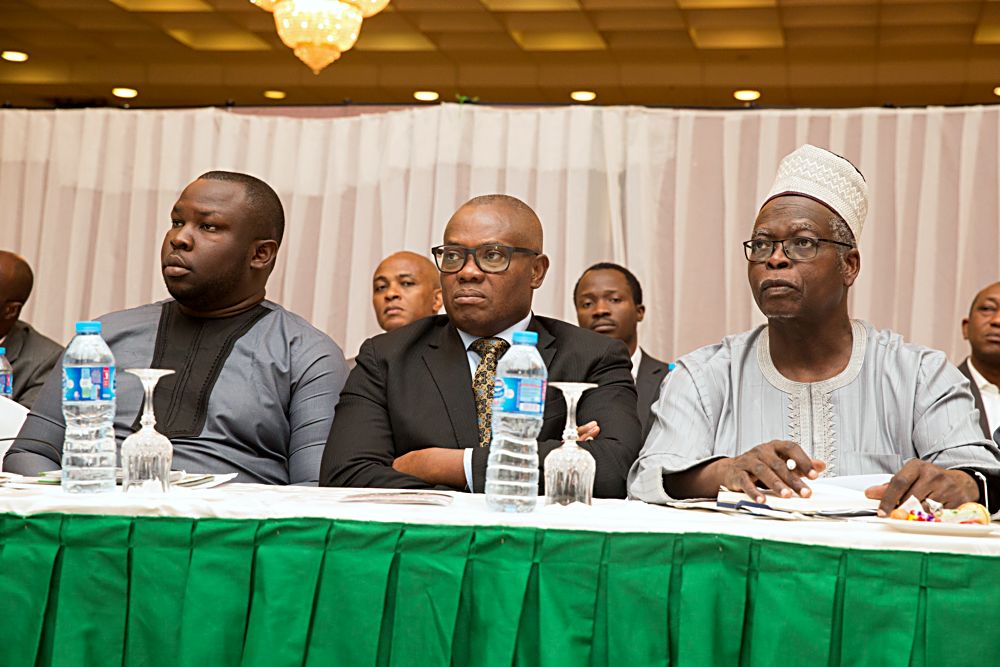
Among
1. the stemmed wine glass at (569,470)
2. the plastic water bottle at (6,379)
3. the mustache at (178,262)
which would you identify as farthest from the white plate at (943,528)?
the plastic water bottle at (6,379)

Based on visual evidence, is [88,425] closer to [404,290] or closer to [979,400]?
[404,290]

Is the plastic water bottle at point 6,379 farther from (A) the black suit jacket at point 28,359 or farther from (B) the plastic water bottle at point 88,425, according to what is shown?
(B) the plastic water bottle at point 88,425

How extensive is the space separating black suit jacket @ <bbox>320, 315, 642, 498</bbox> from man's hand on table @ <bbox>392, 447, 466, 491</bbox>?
4 centimetres

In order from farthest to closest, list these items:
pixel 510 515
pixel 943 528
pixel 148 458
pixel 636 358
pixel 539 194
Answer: pixel 539 194
pixel 636 358
pixel 148 458
pixel 510 515
pixel 943 528

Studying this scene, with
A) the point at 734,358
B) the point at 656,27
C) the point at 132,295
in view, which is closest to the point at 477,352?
the point at 734,358

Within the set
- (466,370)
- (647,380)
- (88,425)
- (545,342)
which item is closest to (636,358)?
(647,380)

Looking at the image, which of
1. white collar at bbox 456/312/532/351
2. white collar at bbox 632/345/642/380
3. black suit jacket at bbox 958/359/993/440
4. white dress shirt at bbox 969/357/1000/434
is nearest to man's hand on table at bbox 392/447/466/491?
white collar at bbox 456/312/532/351

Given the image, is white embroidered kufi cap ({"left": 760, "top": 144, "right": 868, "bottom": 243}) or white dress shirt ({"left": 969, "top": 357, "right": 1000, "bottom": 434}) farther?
white dress shirt ({"left": 969, "top": 357, "right": 1000, "bottom": 434})

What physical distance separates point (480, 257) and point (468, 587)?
1294mm

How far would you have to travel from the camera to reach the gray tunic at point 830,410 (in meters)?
2.70

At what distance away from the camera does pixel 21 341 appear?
5.52m

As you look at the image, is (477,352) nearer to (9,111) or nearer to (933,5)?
(9,111)

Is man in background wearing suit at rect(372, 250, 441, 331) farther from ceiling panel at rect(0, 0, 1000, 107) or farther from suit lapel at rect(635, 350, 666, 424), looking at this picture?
ceiling panel at rect(0, 0, 1000, 107)

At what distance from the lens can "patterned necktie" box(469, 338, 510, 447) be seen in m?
3.04
